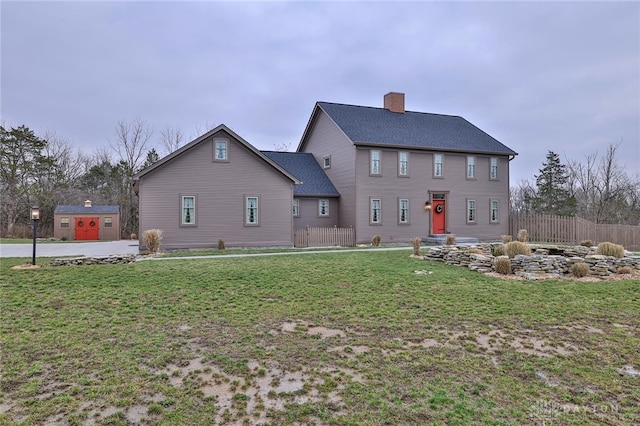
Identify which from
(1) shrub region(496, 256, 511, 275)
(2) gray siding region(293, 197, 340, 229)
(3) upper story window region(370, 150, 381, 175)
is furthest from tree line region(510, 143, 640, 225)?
(1) shrub region(496, 256, 511, 275)

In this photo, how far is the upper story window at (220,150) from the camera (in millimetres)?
17656

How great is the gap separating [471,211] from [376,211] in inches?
269

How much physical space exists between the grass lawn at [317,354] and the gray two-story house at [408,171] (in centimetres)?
1272

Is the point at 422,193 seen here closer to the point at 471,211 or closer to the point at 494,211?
the point at 471,211

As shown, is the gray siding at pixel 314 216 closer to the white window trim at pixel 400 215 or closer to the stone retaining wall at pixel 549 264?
the white window trim at pixel 400 215

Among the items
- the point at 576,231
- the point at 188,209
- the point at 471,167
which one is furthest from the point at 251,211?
the point at 576,231

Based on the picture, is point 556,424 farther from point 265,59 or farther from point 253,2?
point 265,59

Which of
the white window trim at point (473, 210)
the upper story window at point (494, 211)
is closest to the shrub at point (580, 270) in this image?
the white window trim at point (473, 210)

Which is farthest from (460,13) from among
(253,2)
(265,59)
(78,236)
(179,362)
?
(78,236)

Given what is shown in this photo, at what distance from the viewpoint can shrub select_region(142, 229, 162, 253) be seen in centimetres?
1523

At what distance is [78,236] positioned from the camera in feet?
89.7

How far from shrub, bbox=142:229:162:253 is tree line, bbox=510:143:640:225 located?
31680 mm

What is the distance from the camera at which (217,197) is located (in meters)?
17.8

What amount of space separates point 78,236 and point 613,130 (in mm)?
43847
